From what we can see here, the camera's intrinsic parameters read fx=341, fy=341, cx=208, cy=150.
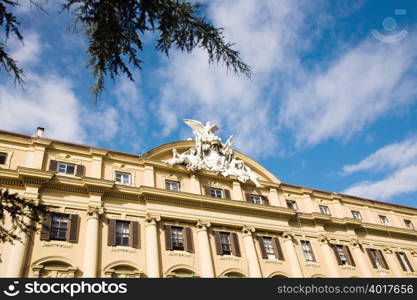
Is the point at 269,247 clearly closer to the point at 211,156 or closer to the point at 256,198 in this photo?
the point at 256,198

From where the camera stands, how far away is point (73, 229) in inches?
682

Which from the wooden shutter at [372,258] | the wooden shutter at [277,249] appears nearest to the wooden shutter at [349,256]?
the wooden shutter at [372,258]

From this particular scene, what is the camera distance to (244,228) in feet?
71.3

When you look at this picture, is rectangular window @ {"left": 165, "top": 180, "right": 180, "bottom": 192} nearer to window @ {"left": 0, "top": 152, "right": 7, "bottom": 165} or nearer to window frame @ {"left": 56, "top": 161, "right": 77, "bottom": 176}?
window frame @ {"left": 56, "top": 161, "right": 77, "bottom": 176}

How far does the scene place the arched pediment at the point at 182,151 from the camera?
75.8 feet

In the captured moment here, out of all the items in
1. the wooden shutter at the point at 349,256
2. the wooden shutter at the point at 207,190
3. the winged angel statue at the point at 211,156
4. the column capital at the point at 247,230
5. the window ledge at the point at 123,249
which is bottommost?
the window ledge at the point at 123,249

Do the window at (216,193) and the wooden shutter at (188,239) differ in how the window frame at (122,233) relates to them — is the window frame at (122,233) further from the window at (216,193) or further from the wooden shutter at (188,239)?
the window at (216,193)

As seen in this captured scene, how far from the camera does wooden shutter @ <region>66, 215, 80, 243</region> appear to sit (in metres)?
17.0

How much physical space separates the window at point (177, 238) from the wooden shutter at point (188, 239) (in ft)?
0.60

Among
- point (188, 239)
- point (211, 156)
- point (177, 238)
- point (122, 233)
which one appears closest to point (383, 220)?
point (211, 156)

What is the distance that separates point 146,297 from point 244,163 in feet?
53.5

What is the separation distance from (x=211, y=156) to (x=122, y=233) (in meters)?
9.00

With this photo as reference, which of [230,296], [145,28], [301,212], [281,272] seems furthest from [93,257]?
[301,212]

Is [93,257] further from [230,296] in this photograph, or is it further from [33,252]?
[230,296]
